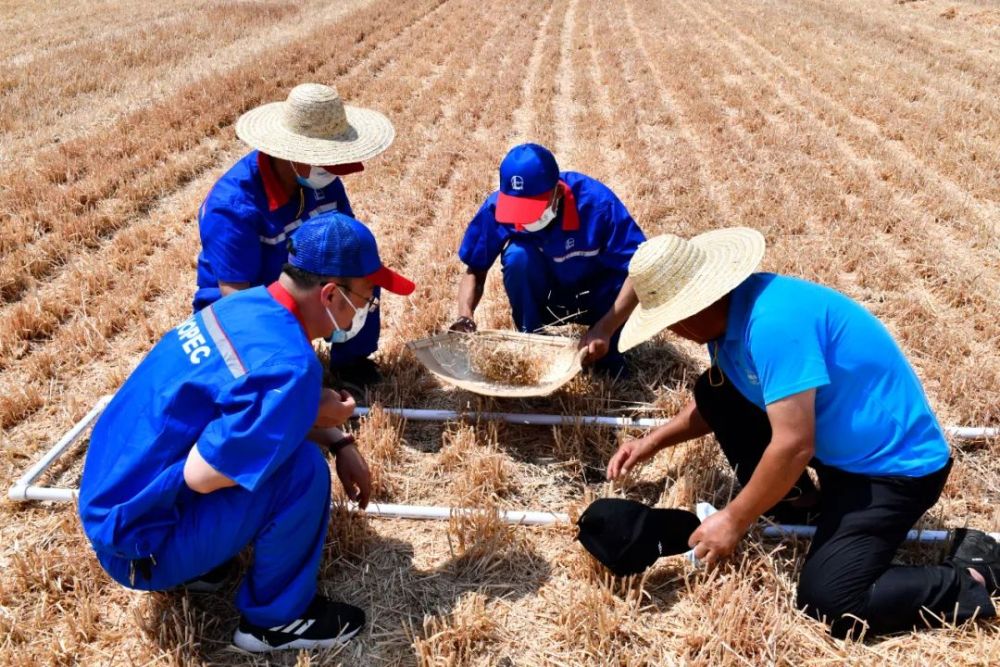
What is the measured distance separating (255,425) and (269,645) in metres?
0.94

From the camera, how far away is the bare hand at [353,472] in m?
2.92

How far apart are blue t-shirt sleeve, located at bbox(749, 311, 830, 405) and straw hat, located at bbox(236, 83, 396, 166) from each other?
218cm

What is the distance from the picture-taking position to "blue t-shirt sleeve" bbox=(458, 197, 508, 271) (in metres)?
4.11

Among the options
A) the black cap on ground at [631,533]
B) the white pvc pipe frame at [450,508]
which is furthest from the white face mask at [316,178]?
the black cap on ground at [631,533]

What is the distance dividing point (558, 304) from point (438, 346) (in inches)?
31.3

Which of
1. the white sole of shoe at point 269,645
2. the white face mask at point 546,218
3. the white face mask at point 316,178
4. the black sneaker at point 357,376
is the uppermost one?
the white face mask at point 316,178

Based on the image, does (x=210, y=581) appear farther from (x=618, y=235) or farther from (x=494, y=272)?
(x=494, y=272)

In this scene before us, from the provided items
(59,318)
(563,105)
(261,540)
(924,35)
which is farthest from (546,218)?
(924,35)

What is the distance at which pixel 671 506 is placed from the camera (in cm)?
326

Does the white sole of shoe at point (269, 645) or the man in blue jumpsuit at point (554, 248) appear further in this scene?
the man in blue jumpsuit at point (554, 248)

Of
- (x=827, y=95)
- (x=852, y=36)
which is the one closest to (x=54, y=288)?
(x=827, y=95)

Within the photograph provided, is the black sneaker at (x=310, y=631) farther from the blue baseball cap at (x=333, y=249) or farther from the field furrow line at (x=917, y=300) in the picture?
the field furrow line at (x=917, y=300)

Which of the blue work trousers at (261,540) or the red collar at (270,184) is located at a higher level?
the red collar at (270,184)

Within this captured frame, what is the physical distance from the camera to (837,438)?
2619 mm
